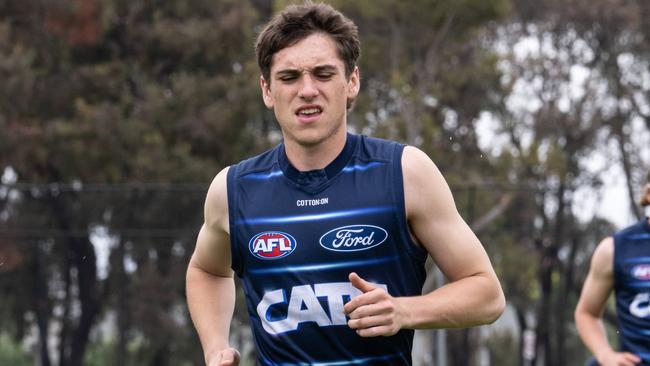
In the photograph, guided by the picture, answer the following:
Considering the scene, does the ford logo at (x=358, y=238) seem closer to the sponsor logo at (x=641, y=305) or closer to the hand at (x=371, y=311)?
the hand at (x=371, y=311)

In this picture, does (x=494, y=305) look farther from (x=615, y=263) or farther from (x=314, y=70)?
(x=615, y=263)

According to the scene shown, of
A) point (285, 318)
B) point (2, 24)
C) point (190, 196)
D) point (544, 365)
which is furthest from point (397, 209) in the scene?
point (2, 24)

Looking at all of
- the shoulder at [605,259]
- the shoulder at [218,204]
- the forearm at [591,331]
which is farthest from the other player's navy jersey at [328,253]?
the forearm at [591,331]

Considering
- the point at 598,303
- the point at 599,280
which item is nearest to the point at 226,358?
the point at 599,280

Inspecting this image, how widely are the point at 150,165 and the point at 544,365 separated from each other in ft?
30.2

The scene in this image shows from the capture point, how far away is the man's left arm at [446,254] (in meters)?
3.28

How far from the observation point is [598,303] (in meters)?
6.31

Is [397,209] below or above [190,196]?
above

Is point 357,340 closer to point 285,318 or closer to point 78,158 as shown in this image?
point 285,318

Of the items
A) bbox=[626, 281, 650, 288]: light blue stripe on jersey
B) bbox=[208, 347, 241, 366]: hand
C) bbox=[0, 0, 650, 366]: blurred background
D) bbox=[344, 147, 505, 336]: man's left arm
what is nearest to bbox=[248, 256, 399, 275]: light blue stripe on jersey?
bbox=[344, 147, 505, 336]: man's left arm

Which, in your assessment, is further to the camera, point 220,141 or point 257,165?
point 220,141

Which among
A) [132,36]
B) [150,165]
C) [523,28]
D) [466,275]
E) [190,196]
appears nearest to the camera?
[466,275]

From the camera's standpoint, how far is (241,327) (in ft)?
48.1

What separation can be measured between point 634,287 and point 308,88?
10.2ft
